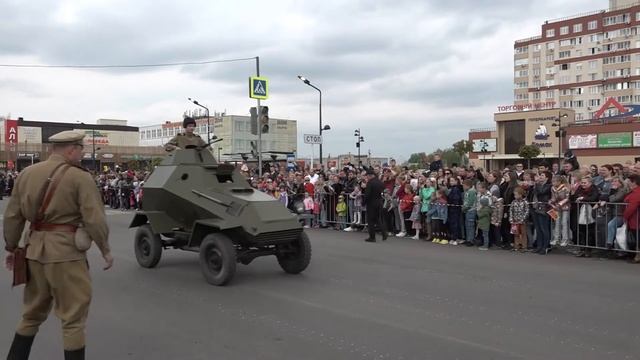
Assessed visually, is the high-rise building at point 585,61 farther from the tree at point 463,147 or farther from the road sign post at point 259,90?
the road sign post at point 259,90

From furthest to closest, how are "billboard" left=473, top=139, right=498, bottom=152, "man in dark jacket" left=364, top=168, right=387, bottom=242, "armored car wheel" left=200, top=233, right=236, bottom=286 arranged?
"billboard" left=473, top=139, right=498, bottom=152 → "man in dark jacket" left=364, top=168, right=387, bottom=242 → "armored car wheel" left=200, top=233, right=236, bottom=286

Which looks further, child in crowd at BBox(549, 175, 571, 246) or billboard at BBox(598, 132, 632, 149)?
billboard at BBox(598, 132, 632, 149)

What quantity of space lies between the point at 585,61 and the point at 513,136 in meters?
27.8

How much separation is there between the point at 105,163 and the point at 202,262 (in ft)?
304

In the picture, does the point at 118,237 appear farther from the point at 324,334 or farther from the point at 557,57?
the point at 557,57

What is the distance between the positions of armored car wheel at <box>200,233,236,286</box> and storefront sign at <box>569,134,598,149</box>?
65.1 m

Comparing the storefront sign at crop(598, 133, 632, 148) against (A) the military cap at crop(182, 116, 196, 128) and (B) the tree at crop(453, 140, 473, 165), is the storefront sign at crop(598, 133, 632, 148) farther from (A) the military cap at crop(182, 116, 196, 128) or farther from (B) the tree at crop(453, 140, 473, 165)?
(A) the military cap at crop(182, 116, 196, 128)

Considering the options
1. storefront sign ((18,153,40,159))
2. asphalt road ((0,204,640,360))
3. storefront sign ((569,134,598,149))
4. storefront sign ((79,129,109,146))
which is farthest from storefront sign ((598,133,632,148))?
storefront sign ((79,129,109,146))

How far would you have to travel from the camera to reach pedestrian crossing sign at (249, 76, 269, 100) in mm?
18337

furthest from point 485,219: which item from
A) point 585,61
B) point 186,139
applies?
point 585,61

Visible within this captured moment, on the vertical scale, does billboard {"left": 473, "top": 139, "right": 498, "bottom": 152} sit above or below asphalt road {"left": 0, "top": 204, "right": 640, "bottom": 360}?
above

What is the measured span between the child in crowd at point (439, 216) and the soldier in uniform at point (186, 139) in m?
6.13

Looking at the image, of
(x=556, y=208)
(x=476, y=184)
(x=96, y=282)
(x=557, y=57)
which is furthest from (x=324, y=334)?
(x=557, y=57)

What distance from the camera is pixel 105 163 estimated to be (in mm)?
94625
